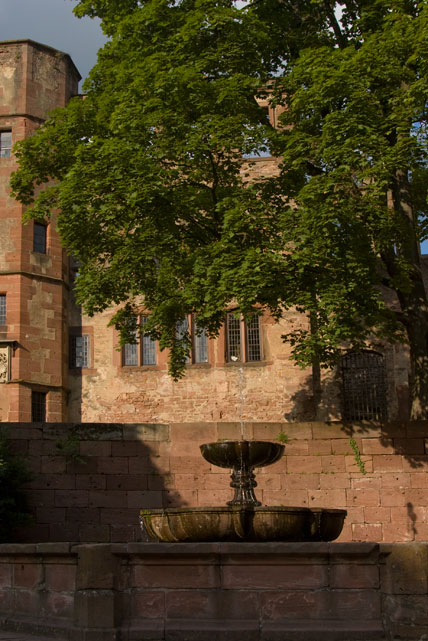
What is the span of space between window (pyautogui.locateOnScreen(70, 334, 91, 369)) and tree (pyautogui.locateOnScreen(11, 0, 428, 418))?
23.4ft

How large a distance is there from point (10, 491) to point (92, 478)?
1.77 meters

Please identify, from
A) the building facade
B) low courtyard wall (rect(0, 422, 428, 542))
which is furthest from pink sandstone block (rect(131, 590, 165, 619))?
the building facade

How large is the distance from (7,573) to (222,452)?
3.44m

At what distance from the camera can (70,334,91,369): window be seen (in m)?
23.2

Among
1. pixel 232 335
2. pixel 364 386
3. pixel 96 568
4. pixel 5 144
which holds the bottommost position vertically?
pixel 96 568

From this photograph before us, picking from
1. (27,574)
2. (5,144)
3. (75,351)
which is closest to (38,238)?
(5,144)

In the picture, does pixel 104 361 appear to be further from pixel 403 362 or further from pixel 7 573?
pixel 7 573

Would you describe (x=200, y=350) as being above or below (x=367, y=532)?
above

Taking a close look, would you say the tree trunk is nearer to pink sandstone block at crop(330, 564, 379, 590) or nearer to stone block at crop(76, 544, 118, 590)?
pink sandstone block at crop(330, 564, 379, 590)

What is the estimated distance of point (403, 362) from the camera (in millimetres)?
22141

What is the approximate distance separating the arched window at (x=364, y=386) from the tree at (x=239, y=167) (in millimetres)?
6284

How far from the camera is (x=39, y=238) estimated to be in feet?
75.4

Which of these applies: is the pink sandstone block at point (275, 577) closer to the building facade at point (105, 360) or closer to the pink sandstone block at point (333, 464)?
the pink sandstone block at point (333, 464)

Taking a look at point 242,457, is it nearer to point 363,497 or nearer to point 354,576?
point 354,576
